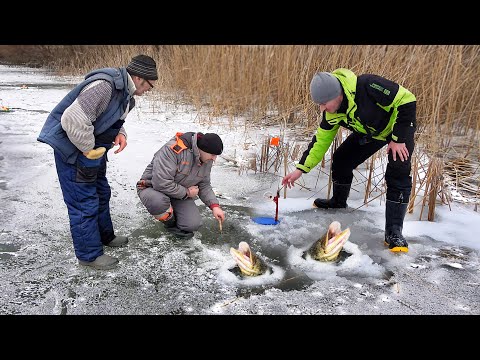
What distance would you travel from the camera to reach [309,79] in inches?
242

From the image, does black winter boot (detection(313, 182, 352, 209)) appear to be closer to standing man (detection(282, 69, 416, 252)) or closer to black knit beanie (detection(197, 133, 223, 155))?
standing man (detection(282, 69, 416, 252))

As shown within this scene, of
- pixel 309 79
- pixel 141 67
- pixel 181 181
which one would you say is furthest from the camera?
pixel 309 79

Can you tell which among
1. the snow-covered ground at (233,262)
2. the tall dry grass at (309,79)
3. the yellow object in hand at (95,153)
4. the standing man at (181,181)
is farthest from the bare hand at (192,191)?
the tall dry grass at (309,79)

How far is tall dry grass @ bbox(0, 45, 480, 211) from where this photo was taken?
5.11 m

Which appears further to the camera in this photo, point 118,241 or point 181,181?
point 181,181

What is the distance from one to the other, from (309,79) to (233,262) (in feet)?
13.5

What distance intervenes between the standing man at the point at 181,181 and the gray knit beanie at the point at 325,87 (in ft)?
2.69

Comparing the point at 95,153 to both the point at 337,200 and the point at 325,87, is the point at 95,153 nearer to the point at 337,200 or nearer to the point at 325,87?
the point at 325,87

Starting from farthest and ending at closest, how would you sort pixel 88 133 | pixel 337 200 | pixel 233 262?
1. pixel 337 200
2. pixel 233 262
3. pixel 88 133

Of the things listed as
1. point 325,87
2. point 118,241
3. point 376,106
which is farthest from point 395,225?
point 118,241

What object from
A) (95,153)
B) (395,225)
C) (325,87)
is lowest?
(395,225)

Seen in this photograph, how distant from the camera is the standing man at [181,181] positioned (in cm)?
310

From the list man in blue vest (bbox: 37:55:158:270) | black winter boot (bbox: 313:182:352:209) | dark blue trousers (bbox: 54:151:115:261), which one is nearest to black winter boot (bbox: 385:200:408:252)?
black winter boot (bbox: 313:182:352:209)
